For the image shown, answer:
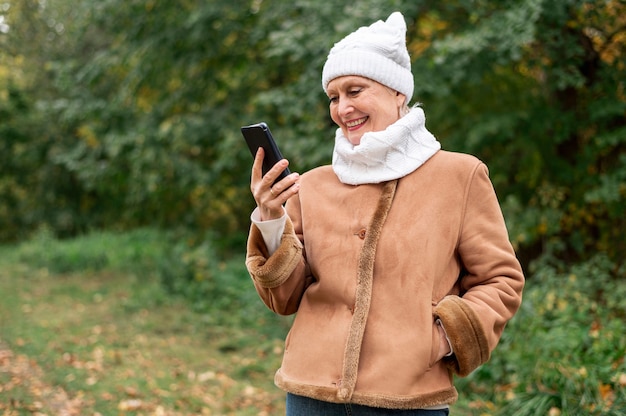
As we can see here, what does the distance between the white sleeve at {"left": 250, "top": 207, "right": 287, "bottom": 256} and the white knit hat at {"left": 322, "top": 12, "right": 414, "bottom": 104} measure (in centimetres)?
48

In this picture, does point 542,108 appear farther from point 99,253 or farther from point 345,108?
point 99,253

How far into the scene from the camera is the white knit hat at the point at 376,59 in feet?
7.25

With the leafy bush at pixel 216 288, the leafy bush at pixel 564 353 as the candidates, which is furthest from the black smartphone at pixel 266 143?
the leafy bush at pixel 216 288

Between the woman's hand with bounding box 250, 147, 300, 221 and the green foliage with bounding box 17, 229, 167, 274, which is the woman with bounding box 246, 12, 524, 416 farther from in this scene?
the green foliage with bounding box 17, 229, 167, 274

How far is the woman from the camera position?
2.04 m

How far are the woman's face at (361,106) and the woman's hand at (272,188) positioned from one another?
0.24m

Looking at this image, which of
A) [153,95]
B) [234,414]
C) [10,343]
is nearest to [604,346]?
[234,414]

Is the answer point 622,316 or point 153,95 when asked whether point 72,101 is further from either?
point 622,316

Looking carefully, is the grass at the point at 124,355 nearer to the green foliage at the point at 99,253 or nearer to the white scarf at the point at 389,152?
the green foliage at the point at 99,253

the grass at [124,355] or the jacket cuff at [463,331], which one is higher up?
the jacket cuff at [463,331]

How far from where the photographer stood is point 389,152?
7.09ft

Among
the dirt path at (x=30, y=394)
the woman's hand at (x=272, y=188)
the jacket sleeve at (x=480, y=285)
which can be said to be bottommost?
the dirt path at (x=30, y=394)

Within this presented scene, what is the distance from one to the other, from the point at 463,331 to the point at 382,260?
300 mm

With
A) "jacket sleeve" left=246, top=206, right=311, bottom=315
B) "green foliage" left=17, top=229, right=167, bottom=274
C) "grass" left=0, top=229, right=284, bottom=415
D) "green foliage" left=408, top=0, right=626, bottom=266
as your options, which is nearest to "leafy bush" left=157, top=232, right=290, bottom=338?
"grass" left=0, top=229, right=284, bottom=415
